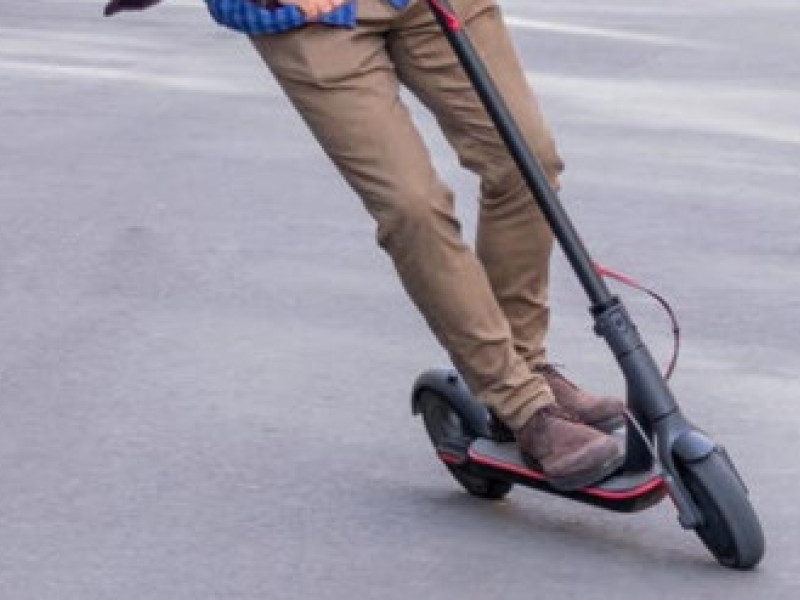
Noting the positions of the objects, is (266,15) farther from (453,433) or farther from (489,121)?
(453,433)

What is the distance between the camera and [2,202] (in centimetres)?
1049

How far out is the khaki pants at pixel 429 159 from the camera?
5457 millimetres

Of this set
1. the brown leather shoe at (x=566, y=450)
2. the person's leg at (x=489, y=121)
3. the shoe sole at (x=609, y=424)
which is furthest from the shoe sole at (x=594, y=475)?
the person's leg at (x=489, y=121)

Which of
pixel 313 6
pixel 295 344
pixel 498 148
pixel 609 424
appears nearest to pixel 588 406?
pixel 609 424

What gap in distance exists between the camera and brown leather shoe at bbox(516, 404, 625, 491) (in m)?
5.59

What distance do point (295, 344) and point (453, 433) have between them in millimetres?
1927

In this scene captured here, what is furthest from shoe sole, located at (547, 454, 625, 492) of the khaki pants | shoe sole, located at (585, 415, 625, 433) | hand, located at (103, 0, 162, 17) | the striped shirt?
hand, located at (103, 0, 162, 17)

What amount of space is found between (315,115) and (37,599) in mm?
1149

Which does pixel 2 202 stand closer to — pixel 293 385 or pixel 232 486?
pixel 293 385

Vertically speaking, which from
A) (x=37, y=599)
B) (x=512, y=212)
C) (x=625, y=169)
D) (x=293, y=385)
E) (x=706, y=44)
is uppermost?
(x=512, y=212)

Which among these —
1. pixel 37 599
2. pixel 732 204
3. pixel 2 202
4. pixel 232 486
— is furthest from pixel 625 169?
pixel 37 599

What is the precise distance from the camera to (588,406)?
19.3 ft

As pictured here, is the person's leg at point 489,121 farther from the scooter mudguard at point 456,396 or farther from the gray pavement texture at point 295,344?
the gray pavement texture at point 295,344

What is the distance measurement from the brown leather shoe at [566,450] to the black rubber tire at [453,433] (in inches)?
12.7
